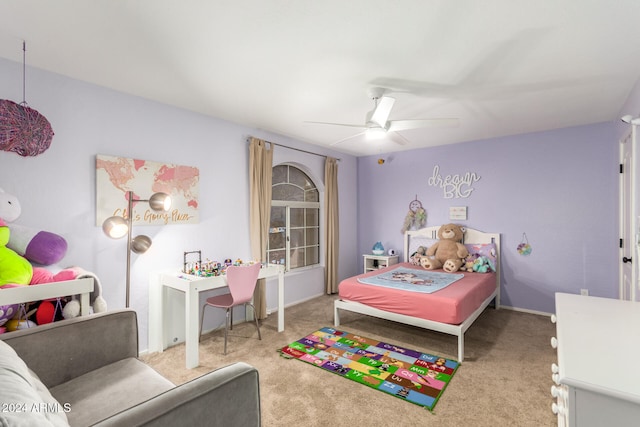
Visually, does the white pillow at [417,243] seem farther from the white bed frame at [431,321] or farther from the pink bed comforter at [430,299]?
the pink bed comforter at [430,299]

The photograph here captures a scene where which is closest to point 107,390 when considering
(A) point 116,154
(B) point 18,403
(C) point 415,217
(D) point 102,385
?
(D) point 102,385

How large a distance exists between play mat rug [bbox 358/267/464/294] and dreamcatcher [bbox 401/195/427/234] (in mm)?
992

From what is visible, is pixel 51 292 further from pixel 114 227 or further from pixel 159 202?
pixel 159 202

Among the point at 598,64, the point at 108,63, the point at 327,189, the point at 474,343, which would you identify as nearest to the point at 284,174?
the point at 327,189

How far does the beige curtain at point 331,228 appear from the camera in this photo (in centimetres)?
495

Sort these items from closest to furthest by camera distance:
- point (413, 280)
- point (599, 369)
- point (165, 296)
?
point (599, 369) < point (165, 296) < point (413, 280)

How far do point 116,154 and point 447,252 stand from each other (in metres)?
4.03

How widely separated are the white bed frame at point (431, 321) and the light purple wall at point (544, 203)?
4.4 inches

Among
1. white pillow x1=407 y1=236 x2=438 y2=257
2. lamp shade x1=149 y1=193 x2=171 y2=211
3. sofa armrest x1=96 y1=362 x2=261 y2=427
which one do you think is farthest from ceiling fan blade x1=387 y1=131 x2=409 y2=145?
sofa armrest x1=96 y1=362 x2=261 y2=427

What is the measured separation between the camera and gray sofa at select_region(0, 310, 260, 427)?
0.95m

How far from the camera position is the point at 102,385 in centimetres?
157

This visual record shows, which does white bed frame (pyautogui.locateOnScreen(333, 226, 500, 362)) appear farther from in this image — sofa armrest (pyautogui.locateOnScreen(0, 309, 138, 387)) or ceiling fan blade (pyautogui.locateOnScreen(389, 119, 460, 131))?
sofa armrest (pyautogui.locateOnScreen(0, 309, 138, 387))

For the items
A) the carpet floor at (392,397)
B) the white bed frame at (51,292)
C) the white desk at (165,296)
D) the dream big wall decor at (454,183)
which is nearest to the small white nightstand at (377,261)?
the dream big wall decor at (454,183)

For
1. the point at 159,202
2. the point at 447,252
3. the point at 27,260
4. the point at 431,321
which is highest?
the point at 159,202
